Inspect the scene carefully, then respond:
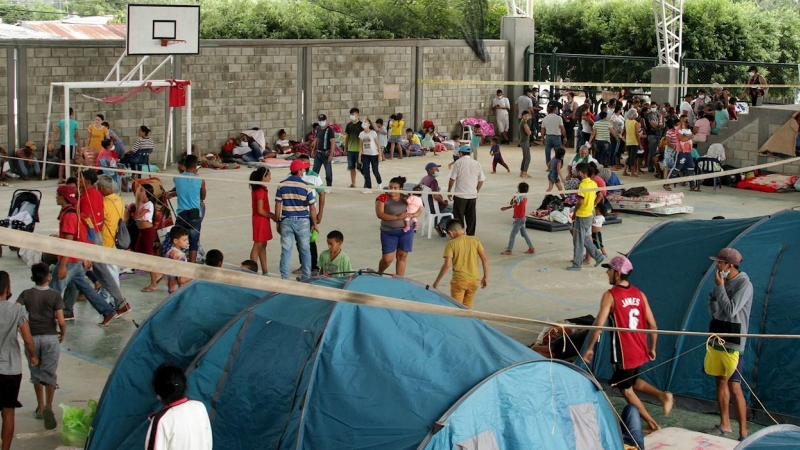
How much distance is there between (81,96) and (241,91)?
4.41m

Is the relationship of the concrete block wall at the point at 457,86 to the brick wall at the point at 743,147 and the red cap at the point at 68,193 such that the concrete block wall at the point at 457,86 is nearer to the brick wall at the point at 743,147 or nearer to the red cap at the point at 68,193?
the brick wall at the point at 743,147

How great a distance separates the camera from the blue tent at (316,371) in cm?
711

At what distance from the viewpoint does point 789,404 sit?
9.38 metres

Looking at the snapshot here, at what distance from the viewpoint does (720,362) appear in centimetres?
892

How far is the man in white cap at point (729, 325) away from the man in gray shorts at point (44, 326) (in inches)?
212

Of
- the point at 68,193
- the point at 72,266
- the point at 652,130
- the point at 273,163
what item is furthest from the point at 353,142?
the point at 72,266

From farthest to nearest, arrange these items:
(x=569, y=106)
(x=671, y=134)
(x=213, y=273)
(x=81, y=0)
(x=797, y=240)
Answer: (x=81, y=0) → (x=569, y=106) → (x=671, y=134) → (x=797, y=240) → (x=213, y=273)

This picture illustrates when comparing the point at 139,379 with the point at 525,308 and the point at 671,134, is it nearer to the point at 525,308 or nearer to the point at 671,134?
the point at 525,308

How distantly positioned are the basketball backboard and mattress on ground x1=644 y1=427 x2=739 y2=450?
630 inches

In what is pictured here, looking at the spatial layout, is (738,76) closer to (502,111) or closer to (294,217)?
(502,111)

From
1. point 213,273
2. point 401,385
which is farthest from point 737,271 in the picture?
point 213,273

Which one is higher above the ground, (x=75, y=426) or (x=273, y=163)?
(x=273, y=163)

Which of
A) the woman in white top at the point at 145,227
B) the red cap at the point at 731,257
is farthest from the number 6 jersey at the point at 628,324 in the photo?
the woman in white top at the point at 145,227

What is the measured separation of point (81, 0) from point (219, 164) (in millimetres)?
41327
